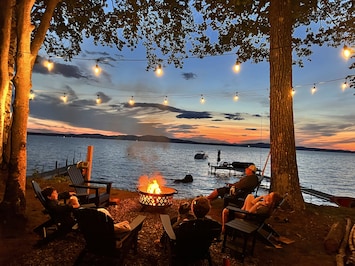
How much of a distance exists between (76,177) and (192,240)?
328cm

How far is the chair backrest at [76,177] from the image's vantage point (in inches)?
207

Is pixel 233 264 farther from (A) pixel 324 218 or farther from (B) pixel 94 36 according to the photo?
(B) pixel 94 36

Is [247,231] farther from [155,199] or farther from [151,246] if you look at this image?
[155,199]

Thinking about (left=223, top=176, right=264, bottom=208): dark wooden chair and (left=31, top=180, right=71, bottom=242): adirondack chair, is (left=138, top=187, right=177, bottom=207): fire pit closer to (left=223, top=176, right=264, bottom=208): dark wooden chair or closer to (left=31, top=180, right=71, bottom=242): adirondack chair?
(left=223, top=176, right=264, bottom=208): dark wooden chair

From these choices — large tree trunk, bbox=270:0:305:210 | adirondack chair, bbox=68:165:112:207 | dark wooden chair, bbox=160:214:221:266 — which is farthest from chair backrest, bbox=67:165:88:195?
large tree trunk, bbox=270:0:305:210

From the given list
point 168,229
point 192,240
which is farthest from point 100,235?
point 192,240

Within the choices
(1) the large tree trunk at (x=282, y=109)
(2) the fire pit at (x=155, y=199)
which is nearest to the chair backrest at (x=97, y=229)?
(2) the fire pit at (x=155, y=199)

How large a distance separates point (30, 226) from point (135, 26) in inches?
256

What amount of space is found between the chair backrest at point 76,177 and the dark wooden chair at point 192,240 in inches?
108

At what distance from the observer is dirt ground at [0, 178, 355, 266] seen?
3.17m

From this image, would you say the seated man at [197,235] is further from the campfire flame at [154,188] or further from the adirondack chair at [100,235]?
the campfire flame at [154,188]

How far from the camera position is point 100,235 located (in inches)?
114

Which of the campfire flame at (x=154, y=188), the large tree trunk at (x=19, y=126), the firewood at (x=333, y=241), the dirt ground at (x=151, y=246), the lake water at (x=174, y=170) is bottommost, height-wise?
the lake water at (x=174, y=170)

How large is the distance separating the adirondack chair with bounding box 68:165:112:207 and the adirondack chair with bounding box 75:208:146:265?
1.91 metres
